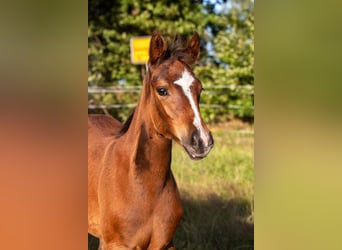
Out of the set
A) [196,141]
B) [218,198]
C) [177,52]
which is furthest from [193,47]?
[218,198]

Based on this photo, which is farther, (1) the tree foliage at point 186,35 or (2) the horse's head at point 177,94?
(1) the tree foliage at point 186,35

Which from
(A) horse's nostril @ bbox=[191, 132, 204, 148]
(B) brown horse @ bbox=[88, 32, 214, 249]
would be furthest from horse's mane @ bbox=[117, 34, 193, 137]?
(A) horse's nostril @ bbox=[191, 132, 204, 148]

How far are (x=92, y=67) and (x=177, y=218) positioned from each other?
0.57 m

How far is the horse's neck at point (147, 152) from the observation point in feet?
4.51

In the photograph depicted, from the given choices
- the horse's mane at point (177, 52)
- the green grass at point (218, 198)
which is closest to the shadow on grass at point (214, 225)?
the green grass at point (218, 198)

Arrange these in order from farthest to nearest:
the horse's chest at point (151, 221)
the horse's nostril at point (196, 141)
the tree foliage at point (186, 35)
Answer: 1. the tree foliage at point (186, 35)
2. the horse's chest at point (151, 221)
3. the horse's nostril at point (196, 141)

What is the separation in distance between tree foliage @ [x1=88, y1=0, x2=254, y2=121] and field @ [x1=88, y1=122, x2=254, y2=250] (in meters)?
0.16

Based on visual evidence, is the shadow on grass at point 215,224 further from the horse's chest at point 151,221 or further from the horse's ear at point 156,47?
the horse's ear at point 156,47

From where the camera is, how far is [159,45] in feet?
4.32
